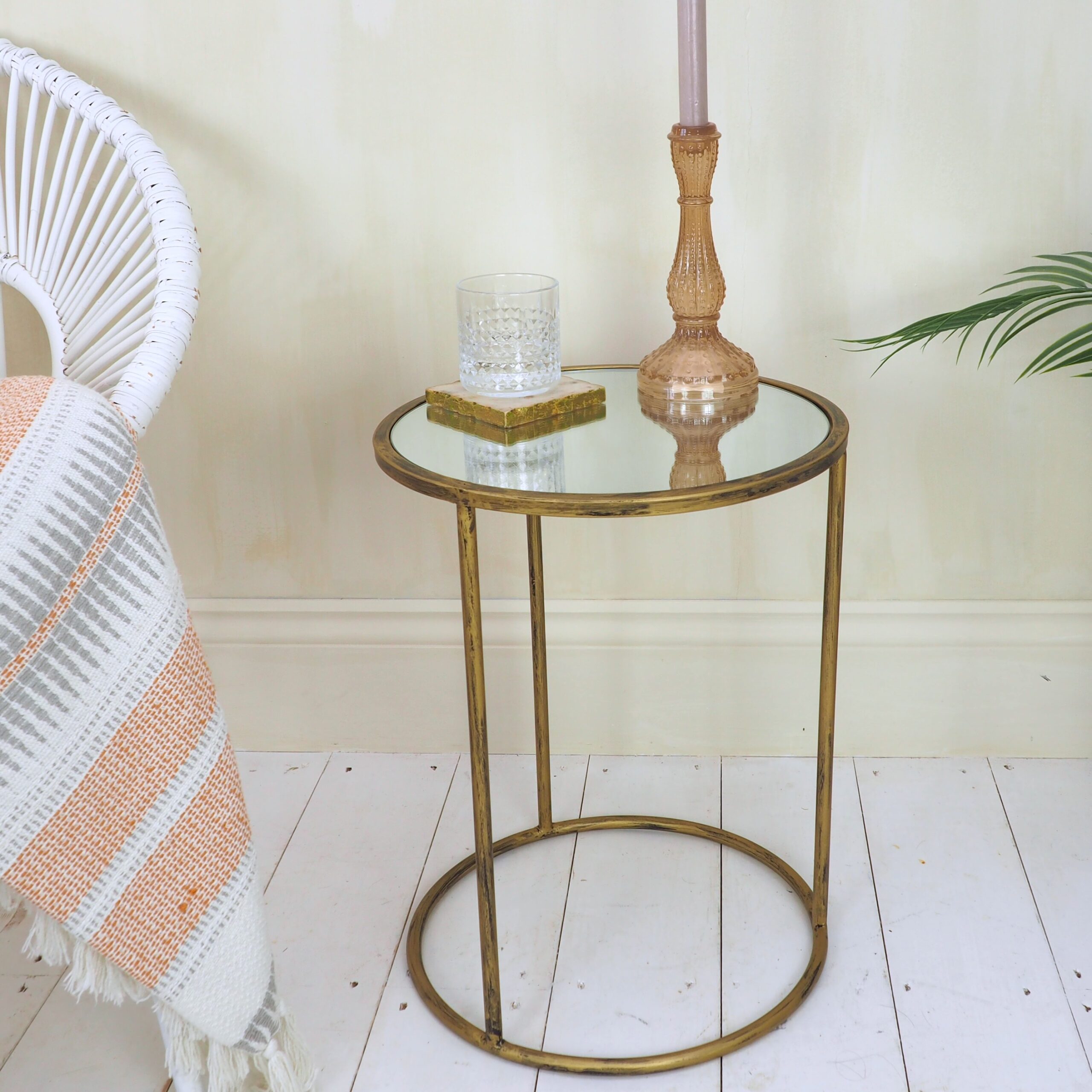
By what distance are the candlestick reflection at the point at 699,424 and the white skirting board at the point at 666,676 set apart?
0.40m

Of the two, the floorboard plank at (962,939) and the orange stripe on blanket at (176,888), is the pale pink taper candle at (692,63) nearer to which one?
the orange stripe on blanket at (176,888)

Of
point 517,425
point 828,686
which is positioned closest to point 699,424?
point 517,425

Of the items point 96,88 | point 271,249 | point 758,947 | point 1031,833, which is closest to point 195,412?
point 271,249

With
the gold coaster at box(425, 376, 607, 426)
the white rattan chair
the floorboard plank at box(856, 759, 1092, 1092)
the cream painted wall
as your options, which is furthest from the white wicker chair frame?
the floorboard plank at box(856, 759, 1092, 1092)

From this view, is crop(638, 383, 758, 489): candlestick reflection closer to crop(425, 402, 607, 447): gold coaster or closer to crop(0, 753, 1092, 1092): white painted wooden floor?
crop(425, 402, 607, 447): gold coaster

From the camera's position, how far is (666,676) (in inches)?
55.1

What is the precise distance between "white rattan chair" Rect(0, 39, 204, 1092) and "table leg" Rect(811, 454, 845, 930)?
1.85 feet

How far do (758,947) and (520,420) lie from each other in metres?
0.54

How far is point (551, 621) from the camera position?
140cm

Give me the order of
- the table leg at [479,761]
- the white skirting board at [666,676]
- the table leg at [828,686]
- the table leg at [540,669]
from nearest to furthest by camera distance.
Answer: the table leg at [479,761] < the table leg at [828,686] < the table leg at [540,669] < the white skirting board at [666,676]

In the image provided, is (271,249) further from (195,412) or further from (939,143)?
(939,143)

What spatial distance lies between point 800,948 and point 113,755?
64 centimetres

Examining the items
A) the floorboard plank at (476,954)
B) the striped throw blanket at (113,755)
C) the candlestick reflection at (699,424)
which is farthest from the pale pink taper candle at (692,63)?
the floorboard plank at (476,954)

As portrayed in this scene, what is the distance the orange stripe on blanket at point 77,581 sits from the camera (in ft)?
2.46
